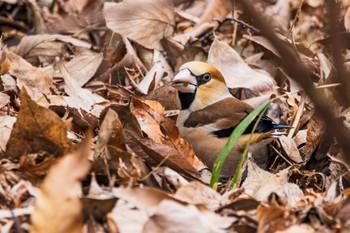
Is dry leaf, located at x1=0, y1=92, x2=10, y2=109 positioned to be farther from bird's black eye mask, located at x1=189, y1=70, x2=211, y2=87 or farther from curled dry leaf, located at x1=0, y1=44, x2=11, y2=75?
bird's black eye mask, located at x1=189, y1=70, x2=211, y2=87

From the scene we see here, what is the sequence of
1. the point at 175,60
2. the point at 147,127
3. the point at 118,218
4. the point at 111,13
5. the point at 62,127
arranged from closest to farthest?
the point at 118,218 < the point at 62,127 < the point at 147,127 < the point at 111,13 < the point at 175,60

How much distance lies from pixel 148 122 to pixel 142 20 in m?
1.38

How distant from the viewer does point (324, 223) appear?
8.35 ft

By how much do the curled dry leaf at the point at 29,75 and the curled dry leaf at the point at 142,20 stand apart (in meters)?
0.63

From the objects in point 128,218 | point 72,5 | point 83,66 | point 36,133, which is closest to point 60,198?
point 128,218

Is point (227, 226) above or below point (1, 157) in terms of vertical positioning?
above

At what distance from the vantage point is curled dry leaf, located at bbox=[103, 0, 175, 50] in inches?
187

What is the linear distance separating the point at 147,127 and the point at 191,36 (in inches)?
64.8

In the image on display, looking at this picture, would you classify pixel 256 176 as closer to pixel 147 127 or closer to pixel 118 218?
pixel 147 127

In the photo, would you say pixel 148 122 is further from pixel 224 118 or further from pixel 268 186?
pixel 268 186

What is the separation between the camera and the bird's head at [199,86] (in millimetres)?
4191

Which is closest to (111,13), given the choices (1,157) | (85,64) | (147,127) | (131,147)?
(85,64)

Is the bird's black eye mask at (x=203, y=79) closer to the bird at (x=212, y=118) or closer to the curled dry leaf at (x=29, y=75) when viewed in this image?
the bird at (x=212, y=118)

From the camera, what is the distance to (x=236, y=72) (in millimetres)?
4641
